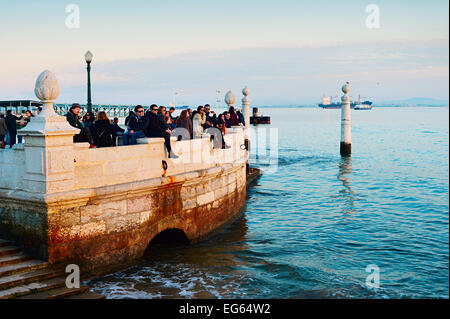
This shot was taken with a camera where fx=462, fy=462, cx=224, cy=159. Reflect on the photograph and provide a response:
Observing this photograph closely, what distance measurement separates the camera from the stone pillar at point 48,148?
7.56m

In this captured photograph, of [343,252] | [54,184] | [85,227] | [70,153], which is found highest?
[70,153]

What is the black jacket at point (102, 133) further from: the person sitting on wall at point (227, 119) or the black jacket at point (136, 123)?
the person sitting on wall at point (227, 119)

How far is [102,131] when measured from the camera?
920 centimetres

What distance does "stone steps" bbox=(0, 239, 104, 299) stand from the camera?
7266 millimetres

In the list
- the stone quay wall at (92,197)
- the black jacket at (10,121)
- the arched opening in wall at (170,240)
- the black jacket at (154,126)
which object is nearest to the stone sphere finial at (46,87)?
the stone quay wall at (92,197)

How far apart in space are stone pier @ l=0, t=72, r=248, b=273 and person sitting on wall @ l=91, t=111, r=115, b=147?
1.63ft

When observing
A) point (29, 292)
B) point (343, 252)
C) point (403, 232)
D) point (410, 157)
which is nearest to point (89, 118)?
point (29, 292)

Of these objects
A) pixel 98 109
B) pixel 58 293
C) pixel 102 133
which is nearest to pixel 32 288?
pixel 58 293

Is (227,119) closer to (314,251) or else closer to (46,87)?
(314,251)

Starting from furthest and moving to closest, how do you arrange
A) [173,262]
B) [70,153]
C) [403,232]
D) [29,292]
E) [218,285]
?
[403,232] → [173,262] → [218,285] → [70,153] → [29,292]

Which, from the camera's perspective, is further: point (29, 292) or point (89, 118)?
point (89, 118)
